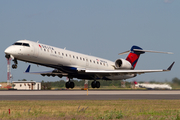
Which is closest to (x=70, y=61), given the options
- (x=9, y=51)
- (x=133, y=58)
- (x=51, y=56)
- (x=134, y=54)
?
(x=51, y=56)

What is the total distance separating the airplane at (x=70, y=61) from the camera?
3347 centimetres

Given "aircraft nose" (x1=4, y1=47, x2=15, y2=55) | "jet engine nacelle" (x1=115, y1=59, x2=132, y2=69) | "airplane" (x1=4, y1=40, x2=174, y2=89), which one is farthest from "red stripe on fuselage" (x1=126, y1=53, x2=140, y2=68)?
"aircraft nose" (x1=4, y1=47, x2=15, y2=55)

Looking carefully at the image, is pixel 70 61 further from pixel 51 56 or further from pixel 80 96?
pixel 80 96

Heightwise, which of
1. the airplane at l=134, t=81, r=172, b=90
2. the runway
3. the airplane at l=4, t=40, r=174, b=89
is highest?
the airplane at l=4, t=40, r=174, b=89

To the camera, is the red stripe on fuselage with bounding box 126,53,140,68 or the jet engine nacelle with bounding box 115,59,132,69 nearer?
the jet engine nacelle with bounding box 115,59,132,69

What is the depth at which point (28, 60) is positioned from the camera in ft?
112

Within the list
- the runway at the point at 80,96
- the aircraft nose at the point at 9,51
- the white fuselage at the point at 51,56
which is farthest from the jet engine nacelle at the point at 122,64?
the aircraft nose at the point at 9,51

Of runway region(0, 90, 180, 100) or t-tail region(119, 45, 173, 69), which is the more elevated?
t-tail region(119, 45, 173, 69)

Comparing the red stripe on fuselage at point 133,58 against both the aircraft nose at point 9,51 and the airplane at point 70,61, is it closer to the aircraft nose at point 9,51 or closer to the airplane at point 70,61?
the airplane at point 70,61

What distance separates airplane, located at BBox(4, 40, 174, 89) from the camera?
110 feet

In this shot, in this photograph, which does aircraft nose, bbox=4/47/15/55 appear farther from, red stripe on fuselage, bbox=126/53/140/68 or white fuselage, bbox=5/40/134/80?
red stripe on fuselage, bbox=126/53/140/68

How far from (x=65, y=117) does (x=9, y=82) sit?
70958 millimetres

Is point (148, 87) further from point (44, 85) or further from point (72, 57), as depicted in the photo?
point (44, 85)

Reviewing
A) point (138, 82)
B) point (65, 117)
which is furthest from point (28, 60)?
point (65, 117)
